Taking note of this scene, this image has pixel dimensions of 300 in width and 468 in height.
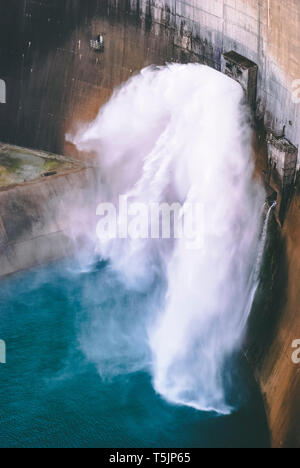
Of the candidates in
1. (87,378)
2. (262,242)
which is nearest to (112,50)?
(262,242)

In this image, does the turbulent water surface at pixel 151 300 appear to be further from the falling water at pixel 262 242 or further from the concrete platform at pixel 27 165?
the concrete platform at pixel 27 165

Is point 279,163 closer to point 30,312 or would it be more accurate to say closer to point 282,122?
point 282,122

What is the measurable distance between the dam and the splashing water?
38 centimetres

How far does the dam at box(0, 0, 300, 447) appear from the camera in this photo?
1118 inches

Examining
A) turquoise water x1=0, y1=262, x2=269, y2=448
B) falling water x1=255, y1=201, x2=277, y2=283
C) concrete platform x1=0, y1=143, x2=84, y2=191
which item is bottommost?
turquoise water x1=0, y1=262, x2=269, y2=448

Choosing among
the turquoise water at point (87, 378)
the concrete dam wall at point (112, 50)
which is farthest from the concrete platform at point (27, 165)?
the turquoise water at point (87, 378)

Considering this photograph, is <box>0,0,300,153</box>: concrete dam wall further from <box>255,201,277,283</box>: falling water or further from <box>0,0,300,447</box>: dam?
<box>255,201,277,283</box>: falling water

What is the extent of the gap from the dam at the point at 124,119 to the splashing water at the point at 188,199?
38 centimetres

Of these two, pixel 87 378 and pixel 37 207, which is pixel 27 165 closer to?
pixel 37 207

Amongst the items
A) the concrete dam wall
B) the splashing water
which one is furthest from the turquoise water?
the concrete dam wall

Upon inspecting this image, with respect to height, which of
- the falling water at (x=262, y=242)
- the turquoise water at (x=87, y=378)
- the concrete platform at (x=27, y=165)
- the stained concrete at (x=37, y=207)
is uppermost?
the concrete platform at (x=27, y=165)

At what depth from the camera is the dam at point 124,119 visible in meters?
28.4

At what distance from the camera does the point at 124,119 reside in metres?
37.7

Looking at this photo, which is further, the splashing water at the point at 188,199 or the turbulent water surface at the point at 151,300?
the splashing water at the point at 188,199
